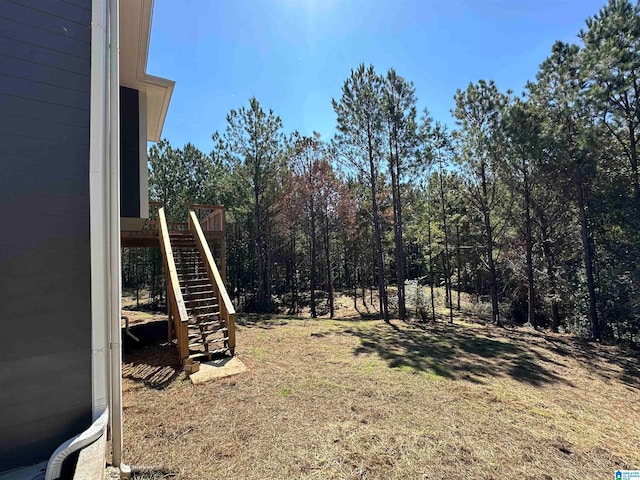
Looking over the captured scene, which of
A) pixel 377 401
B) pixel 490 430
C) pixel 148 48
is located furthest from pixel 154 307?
pixel 490 430

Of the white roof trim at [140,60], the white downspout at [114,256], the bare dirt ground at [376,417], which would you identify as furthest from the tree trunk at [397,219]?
the white downspout at [114,256]

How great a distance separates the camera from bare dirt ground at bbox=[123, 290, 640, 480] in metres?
2.55

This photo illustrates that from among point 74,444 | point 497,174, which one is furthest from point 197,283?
point 497,174

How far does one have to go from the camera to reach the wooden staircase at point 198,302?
539cm

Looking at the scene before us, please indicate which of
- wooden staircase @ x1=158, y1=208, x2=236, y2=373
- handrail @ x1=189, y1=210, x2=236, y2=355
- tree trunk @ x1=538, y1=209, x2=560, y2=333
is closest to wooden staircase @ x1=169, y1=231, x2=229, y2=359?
wooden staircase @ x1=158, y1=208, x2=236, y2=373

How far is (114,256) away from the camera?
86.6 inches

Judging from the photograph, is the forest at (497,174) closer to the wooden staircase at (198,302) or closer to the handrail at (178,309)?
the wooden staircase at (198,302)

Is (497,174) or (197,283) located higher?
(497,174)

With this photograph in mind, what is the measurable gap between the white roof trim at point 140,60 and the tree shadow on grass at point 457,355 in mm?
6915

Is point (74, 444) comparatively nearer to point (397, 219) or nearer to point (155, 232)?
point (155, 232)

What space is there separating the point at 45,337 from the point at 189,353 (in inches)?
136

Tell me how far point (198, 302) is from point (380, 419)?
4.39 meters

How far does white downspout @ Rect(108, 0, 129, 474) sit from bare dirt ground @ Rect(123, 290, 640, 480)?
47 cm

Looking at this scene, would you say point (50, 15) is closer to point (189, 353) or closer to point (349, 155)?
point (189, 353)
